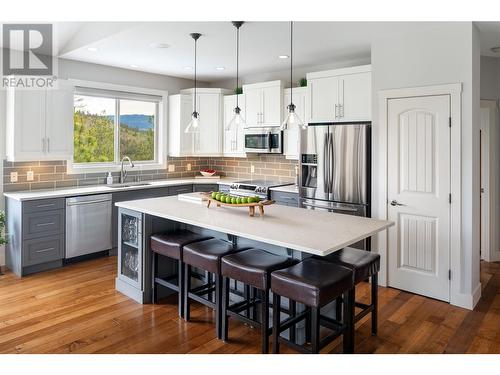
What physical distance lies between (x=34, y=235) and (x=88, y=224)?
0.60 meters

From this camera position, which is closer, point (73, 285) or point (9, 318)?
point (9, 318)

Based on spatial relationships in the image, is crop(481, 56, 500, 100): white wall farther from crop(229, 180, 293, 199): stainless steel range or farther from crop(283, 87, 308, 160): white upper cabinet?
crop(229, 180, 293, 199): stainless steel range

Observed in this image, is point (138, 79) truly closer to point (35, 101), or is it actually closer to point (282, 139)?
point (35, 101)

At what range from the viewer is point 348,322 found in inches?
102

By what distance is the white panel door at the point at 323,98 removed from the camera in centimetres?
469

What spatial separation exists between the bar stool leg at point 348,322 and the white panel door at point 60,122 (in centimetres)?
377

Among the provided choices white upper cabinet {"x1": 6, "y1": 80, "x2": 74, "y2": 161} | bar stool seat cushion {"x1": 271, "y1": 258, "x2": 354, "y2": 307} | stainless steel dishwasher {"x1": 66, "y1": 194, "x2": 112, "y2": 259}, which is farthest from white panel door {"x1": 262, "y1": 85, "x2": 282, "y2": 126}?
bar stool seat cushion {"x1": 271, "y1": 258, "x2": 354, "y2": 307}

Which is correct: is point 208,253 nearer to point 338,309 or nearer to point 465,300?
point 338,309

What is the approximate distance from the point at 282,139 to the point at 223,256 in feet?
9.17

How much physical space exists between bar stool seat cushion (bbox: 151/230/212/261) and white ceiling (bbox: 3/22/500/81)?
6.17 feet

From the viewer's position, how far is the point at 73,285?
4043 mm

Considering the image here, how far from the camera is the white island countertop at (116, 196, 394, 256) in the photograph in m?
2.43

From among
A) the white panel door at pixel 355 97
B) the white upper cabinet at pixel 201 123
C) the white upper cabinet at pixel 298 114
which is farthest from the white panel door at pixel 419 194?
the white upper cabinet at pixel 201 123

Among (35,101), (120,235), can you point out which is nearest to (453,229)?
(120,235)
